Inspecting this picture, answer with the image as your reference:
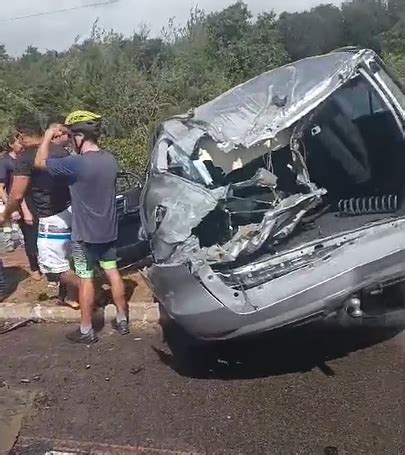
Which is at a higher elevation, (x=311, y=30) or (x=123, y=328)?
(x=311, y=30)

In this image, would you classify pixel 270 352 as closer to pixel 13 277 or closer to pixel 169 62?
pixel 13 277

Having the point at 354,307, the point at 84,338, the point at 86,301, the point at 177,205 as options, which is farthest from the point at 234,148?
the point at 84,338

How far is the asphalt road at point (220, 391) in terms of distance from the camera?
Answer: 3590 mm

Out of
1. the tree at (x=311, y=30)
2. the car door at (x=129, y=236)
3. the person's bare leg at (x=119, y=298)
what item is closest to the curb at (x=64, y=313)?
the person's bare leg at (x=119, y=298)

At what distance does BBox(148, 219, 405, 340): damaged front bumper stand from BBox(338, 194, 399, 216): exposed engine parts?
913mm

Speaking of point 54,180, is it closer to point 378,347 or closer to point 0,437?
point 0,437

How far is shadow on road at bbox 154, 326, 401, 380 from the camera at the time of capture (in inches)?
178

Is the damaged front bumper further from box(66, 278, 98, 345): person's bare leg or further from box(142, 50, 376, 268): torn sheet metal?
box(66, 278, 98, 345): person's bare leg

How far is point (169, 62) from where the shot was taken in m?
18.3

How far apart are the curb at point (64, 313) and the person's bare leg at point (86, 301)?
1.43 ft

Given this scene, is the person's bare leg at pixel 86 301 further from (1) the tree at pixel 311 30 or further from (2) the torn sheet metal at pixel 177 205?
(1) the tree at pixel 311 30

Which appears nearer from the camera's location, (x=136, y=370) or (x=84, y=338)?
(x=136, y=370)

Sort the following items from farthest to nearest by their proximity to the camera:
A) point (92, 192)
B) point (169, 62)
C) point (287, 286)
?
point (169, 62), point (92, 192), point (287, 286)

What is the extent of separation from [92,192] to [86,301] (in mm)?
844
